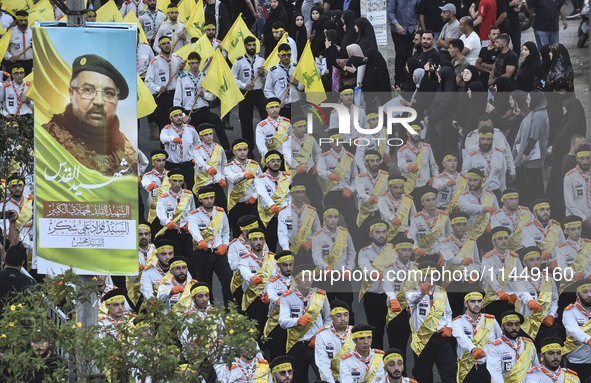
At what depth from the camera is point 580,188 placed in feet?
51.2

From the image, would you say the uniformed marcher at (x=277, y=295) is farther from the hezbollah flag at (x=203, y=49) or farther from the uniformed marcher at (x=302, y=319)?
the hezbollah flag at (x=203, y=49)

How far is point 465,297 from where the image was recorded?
46.7 ft

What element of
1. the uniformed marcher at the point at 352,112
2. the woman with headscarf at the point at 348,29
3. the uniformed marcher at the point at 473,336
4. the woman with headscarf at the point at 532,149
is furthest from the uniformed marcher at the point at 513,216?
the woman with headscarf at the point at 348,29

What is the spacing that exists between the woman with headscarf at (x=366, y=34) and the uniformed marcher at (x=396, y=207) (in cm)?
301

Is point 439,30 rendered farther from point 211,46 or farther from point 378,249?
point 378,249

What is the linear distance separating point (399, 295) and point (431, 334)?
0.68 m

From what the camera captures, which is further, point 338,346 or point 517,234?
point 517,234

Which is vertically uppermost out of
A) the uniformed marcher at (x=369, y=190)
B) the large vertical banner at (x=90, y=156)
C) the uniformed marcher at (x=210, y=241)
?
the large vertical banner at (x=90, y=156)

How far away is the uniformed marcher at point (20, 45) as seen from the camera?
21172 millimetres

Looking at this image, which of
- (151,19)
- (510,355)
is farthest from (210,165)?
(151,19)

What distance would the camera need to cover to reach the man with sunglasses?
9.71 meters

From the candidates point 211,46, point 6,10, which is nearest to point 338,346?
point 211,46

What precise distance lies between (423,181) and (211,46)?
5006 millimetres

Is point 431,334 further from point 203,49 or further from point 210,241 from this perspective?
point 203,49
